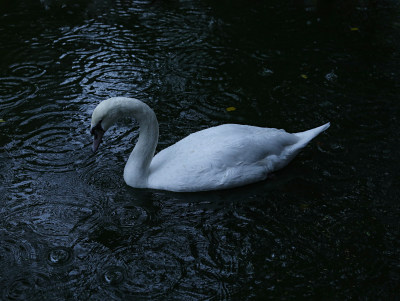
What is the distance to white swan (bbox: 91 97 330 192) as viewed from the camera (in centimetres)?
575

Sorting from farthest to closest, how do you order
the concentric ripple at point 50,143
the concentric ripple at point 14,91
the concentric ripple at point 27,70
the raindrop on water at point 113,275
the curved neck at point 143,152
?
the concentric ripple at point 27,70 → the concentric ripple at point 14,91 → the concentric ripple at point 50,143 → the curved neck at point 143,152 → the raindrop on water at point 113,275

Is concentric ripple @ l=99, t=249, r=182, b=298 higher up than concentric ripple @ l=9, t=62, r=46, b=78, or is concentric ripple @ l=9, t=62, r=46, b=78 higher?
concentric ripple @ l=9, t=62, r=46, b=78

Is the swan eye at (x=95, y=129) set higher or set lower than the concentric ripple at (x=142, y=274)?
higher

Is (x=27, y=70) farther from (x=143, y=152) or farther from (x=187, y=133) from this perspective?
(x=143, y=152)

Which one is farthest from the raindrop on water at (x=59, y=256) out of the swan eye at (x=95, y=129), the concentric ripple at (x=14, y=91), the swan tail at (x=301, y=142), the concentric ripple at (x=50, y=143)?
the concentric ripple at (x=14, y=91)

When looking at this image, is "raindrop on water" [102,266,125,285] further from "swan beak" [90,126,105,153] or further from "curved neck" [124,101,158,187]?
"swan beak" [90,126,105,153]

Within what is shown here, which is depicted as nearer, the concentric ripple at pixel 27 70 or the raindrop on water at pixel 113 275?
the raindrop on water at pixel 113 275

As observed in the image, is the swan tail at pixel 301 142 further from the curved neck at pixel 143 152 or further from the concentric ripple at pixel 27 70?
the concentric ripple at pixel 27 70

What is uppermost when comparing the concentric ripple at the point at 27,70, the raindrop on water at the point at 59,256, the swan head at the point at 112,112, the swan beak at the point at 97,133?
the swan head at the point at 112,112

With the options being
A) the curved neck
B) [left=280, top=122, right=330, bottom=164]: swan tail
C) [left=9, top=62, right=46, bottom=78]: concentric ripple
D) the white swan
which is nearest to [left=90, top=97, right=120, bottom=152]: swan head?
the white swan

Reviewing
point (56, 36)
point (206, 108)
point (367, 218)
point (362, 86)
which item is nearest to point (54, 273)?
point (367, 218)

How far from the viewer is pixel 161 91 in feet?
26.4

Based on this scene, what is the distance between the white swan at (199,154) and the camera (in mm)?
5754

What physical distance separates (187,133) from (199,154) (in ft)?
4.05
